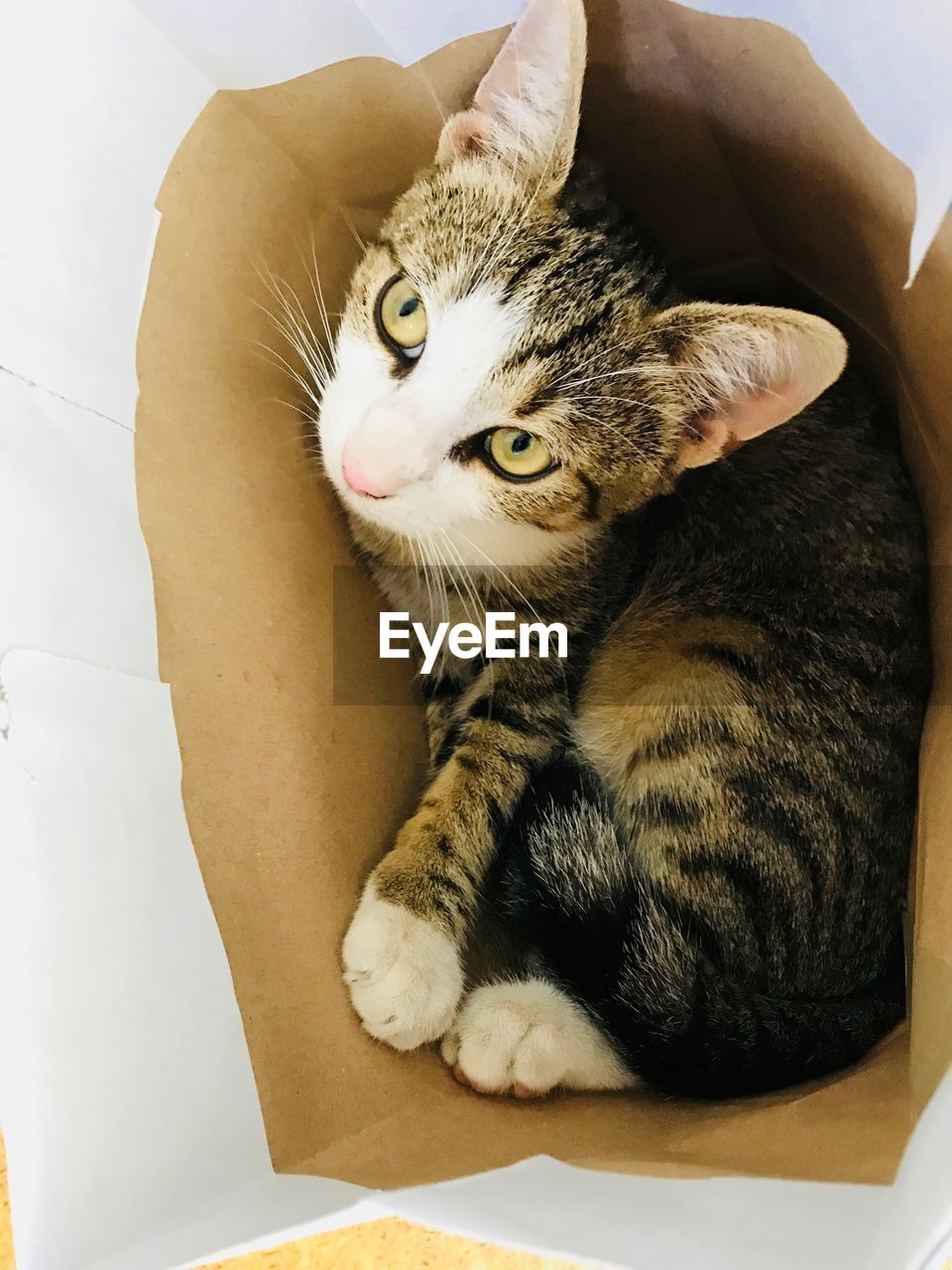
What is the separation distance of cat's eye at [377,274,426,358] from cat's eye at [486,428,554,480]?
0.36 ft

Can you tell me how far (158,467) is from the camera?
2.59ft

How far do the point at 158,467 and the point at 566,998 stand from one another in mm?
629

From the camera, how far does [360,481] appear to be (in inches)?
32.4

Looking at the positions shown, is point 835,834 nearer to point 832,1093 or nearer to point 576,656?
point 832,1093

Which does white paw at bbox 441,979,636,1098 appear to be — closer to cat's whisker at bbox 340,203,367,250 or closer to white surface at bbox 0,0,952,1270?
white surface at bbox 0,0,952,1270

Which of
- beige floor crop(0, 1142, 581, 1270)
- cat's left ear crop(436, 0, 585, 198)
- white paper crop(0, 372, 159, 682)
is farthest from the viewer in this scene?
beige floor crop(0, 1142, 581, 1270)

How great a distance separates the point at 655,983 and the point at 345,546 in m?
0.55

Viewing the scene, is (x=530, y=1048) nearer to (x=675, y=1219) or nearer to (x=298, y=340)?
(x=675, y=1219)

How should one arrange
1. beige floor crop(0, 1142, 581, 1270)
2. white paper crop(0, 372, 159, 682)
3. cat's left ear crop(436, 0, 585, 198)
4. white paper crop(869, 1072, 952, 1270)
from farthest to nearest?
1. beige floor crop(0, 1142, 581, 1270)
2. cat's left ear crop(436, 0, 585, 198)
3. white paper crop(0, 372, 159, 682)
4. white paper crop(869, 1072, 952, 1270)

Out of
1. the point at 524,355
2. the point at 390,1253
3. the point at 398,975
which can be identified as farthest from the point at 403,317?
the point at 390,1253

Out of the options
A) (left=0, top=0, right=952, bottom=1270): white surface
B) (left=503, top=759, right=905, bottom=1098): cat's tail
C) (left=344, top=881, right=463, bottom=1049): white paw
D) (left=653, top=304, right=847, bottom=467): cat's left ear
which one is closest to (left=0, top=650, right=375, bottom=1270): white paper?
(left=0, top=0, right=952, bottom=1270): white surface

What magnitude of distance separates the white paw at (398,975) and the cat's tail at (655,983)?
0.10 meters

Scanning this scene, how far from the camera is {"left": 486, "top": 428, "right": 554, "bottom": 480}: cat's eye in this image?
0.85 meters

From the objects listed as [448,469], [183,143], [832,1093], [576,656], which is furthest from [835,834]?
[183,143]
